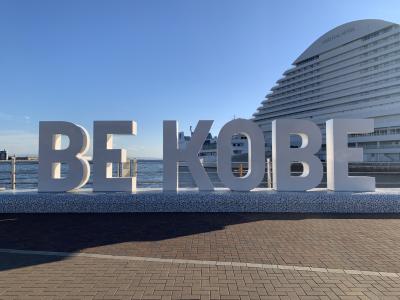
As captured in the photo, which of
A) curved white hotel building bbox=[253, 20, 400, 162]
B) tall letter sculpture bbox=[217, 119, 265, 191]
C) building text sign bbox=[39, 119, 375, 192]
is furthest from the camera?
curved white hotel building bbox=[253, 20, 400, 162]

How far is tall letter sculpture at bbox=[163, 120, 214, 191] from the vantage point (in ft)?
35.1

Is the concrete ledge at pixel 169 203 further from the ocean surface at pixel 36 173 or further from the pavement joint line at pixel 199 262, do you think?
the pavement joint line at pixel 199 262

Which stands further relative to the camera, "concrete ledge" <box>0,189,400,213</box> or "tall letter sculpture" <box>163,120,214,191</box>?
"tall letter sculpture" <box>163,120,214,191</box>

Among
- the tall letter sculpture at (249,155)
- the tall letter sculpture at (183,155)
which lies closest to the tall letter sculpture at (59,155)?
the tall letter sculpture at (183,155)

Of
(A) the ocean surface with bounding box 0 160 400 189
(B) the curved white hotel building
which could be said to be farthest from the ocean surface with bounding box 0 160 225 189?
(B) the curved white hotel building

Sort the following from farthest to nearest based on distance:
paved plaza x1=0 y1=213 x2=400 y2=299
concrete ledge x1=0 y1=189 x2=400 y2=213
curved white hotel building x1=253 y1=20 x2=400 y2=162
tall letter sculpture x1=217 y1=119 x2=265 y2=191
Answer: curved white hotel building x1=253 y1=20 x2=400 y2=162
tall letter sculpture x1=217 y1=119 x2=265 y2=191
concrete ledge x1=0 y1=189 x2=400 y2=213
paved plaza x1=0 y1=213 x2=400 y2=299

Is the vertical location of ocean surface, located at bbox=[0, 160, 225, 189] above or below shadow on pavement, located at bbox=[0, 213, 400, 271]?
above

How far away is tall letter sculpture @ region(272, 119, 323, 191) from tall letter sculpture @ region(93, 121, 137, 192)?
14.5 ft

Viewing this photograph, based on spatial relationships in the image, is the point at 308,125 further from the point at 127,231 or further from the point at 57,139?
the point at 57,139

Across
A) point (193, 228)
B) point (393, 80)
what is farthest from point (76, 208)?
point (393, 80)

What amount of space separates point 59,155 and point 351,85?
10045 cm

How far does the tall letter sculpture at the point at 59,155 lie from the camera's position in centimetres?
1040

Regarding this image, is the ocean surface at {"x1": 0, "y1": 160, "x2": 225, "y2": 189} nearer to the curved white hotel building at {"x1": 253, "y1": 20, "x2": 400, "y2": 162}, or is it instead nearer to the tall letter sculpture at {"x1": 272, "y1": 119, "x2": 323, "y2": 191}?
the tall letter sculpture at {"x1": 272, "y1": 119, "x2": 323, "y2": 191}

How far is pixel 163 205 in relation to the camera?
32.4 feet
